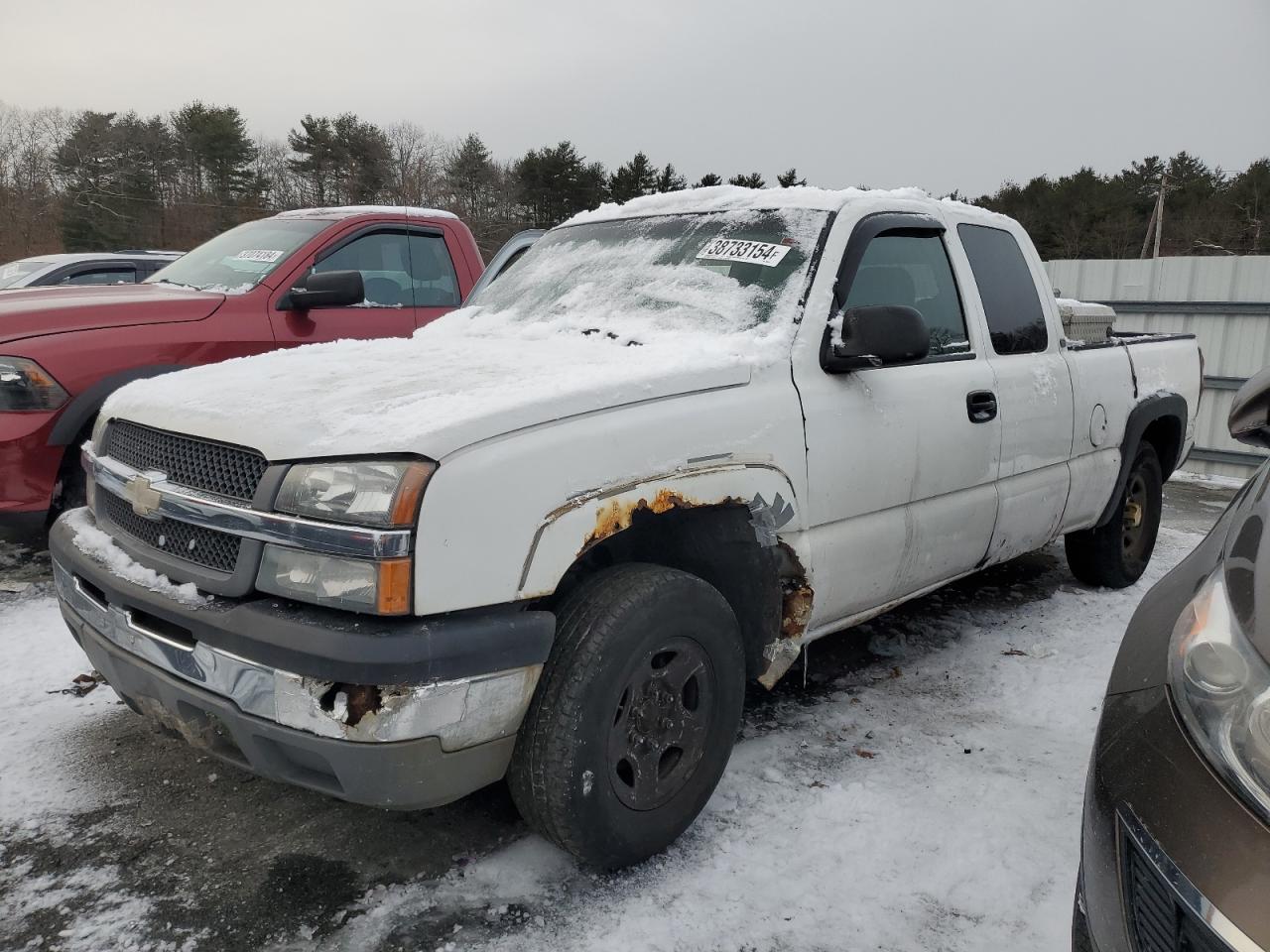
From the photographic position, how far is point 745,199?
3434mm

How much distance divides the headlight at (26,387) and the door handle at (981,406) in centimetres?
410

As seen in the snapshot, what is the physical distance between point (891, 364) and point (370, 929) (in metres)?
2.30

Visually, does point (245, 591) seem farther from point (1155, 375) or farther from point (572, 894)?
point (1155, 375)

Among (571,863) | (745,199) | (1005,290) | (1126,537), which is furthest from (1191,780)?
(1126,537)

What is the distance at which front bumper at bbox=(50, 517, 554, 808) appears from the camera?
1931mm

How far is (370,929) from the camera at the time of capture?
223 cm

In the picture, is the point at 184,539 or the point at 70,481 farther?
the point at 70,481

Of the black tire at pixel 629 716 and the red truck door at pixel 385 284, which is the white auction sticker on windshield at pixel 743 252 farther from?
the red truck door at pixel 385 284

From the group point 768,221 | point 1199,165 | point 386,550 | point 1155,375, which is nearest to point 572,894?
point 386,550

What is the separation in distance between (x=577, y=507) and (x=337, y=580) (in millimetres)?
561

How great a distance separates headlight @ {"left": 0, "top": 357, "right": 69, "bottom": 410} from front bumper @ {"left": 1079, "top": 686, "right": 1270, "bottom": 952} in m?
4.59

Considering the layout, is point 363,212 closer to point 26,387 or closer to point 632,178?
point 26,387

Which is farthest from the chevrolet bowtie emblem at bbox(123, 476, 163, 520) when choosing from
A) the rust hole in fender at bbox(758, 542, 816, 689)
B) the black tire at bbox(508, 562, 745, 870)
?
the rust hole in fender at bbox(758, 542, 816, 689)

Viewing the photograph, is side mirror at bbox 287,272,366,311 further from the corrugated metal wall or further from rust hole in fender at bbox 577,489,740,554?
the corrugated metal wall
